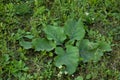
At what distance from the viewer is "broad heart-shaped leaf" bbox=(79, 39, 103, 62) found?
135 inches

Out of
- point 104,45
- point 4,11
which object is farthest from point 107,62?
point 4,11

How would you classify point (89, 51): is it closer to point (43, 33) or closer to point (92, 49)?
point (92, 49)

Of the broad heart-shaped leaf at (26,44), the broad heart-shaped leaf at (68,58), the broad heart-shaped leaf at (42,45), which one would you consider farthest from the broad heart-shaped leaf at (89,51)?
the broad heart-shaped leaf at (26,44)

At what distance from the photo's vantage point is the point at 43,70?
3387mm

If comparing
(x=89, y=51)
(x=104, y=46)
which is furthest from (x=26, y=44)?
(x=104, y=46)

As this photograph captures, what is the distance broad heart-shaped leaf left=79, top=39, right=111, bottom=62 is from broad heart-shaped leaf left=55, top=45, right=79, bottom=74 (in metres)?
0.13

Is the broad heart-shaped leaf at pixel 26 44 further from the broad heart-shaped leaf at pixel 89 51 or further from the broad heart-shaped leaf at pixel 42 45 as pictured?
the broad heart-shaped leaf at pixel 89 51

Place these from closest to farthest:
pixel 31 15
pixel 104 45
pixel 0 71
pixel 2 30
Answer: pixel 0 71 → pixel 104 45 → pixel 2 30 → pixel 31 15

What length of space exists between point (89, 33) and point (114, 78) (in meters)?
0.71

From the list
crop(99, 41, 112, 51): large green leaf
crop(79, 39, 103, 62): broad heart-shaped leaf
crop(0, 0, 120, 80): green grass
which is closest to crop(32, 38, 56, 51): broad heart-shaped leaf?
crop(0, 0, 120, 80): green grass

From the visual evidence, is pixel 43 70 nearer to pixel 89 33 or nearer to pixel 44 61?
pixel 44 61

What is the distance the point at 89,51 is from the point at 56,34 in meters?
0.46

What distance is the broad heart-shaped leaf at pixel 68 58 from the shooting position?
10.9 feet

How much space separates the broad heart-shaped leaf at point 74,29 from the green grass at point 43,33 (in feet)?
0.57
